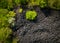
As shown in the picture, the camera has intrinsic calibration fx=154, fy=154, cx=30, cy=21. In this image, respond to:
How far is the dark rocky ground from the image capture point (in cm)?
262

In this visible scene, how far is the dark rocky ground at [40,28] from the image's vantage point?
2623 mm

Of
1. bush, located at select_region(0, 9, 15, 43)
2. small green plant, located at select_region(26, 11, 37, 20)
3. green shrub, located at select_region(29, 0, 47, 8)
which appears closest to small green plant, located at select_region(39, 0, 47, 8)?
green shrub, located at select_region(29, 0, 47, 8)

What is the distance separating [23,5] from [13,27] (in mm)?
501

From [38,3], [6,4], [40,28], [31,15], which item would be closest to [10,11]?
[6,4]

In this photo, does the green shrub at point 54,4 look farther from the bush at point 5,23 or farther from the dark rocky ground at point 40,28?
the bush at point 5,23

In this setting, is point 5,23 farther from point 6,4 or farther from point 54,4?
point 54,4

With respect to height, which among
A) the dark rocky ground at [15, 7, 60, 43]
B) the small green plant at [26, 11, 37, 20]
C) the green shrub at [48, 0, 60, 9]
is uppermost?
the green shrub at [48, 0, 60, 9]

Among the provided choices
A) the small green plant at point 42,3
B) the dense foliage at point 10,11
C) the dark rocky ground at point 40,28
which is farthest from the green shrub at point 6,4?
the small green plant at point 42,3

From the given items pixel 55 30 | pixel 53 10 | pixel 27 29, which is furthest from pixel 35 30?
pixel 53 10

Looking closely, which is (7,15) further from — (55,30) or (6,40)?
(55,30)

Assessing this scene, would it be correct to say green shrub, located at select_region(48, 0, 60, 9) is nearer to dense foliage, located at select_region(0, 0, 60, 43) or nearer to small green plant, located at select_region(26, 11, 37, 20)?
dense foliage, located at select_region(0, 0, 60, 43)

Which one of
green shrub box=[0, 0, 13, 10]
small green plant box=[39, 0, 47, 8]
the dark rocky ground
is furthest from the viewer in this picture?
green shrub box=[0, 0, 13, 10]

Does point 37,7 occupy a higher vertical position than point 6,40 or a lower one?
higher

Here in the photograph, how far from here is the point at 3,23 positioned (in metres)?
2.85
